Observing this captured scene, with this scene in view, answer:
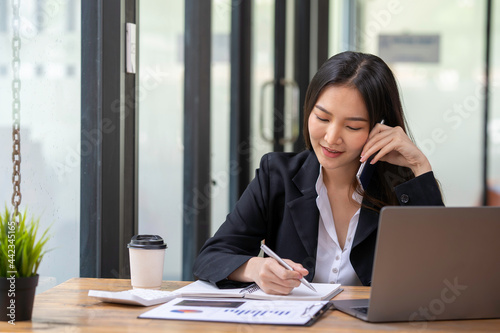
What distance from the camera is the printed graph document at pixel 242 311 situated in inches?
48.5

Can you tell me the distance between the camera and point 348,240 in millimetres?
1911

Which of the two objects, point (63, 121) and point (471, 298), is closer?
point (471, 298)

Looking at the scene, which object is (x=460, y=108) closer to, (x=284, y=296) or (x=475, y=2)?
(x=475, y=2)

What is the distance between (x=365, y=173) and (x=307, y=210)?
21 centimetres

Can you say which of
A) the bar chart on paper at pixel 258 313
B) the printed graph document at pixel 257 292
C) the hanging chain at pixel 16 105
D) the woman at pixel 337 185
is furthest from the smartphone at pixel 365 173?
the hanging chain at pixel 16 105

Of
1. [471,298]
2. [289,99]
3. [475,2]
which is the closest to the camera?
[471,298]

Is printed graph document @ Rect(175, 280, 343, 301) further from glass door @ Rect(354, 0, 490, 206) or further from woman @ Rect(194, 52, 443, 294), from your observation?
glass door @ Rect(354, 0, 490, 206)

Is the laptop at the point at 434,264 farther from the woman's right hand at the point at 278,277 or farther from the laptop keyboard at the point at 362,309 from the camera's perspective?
the woman's right hand at the point at 278,277

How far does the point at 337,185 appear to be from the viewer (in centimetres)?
203

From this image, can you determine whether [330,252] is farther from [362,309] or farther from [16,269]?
[16,269]

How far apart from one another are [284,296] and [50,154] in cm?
83

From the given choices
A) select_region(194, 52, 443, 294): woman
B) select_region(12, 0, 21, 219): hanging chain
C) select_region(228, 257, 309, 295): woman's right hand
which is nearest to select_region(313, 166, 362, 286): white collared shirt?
select_region(194, 52, 443, 294): woman

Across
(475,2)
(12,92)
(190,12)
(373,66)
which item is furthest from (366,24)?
(12,92)

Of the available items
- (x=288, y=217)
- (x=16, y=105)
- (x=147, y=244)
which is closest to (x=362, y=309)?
(x=147, y=244)
